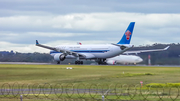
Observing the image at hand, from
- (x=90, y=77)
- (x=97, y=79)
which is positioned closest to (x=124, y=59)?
(x=90, y=77)

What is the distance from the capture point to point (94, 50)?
95562mm

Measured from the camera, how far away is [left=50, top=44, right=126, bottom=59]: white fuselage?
300 feet

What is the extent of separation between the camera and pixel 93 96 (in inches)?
1045

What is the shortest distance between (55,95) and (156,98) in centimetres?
719

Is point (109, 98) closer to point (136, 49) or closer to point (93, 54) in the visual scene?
point (93, 54)

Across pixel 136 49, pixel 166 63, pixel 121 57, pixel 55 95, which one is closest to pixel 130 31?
pixel 166 63

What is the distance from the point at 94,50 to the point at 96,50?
0.59 meters

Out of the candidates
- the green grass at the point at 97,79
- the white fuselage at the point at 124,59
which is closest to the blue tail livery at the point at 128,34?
the white fuselage at the point at 124,59

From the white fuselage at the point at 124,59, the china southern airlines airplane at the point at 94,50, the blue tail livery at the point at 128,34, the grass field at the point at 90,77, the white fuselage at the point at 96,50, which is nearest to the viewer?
the grass field at the point at 90,77

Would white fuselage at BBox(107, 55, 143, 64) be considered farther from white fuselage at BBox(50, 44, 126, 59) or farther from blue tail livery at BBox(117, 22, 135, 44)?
blue tail livery at BBox(117, 22, 135, 44)

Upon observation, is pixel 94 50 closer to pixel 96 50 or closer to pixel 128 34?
pixel 96 50

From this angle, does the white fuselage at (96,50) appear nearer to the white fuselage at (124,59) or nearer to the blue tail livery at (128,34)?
the blue tail livery at (128,34)

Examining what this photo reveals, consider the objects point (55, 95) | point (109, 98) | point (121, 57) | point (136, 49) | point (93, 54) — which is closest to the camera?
point (109, 98)

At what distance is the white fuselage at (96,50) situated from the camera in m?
91.4
